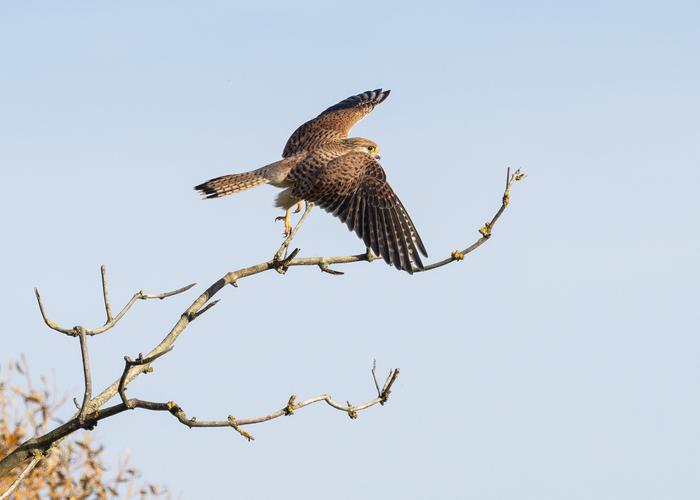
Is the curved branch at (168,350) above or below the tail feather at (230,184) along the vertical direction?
below

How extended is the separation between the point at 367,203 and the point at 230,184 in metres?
1.13

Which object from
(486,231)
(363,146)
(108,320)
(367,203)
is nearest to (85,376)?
(108,320)

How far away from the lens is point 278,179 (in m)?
8.73

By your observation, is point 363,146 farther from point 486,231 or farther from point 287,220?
point 486,231

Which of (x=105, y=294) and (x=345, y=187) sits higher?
(x=345, y=187)

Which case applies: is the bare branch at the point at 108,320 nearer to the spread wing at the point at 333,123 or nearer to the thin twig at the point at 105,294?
Answer: the thin twig at the point at 105,294

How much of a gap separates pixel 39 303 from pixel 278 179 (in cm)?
408

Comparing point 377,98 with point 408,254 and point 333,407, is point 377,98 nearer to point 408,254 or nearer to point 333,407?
point 408,254

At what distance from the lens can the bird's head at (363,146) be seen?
9523 mm

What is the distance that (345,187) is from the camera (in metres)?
8.54

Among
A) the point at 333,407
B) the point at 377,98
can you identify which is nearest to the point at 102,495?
the point at 333,407

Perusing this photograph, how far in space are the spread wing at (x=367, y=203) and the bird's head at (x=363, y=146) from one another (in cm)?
46

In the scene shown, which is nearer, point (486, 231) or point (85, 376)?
point (85, 376)

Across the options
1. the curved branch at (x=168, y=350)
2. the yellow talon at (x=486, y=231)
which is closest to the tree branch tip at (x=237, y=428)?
the curved branch at (x=168, y=350)
